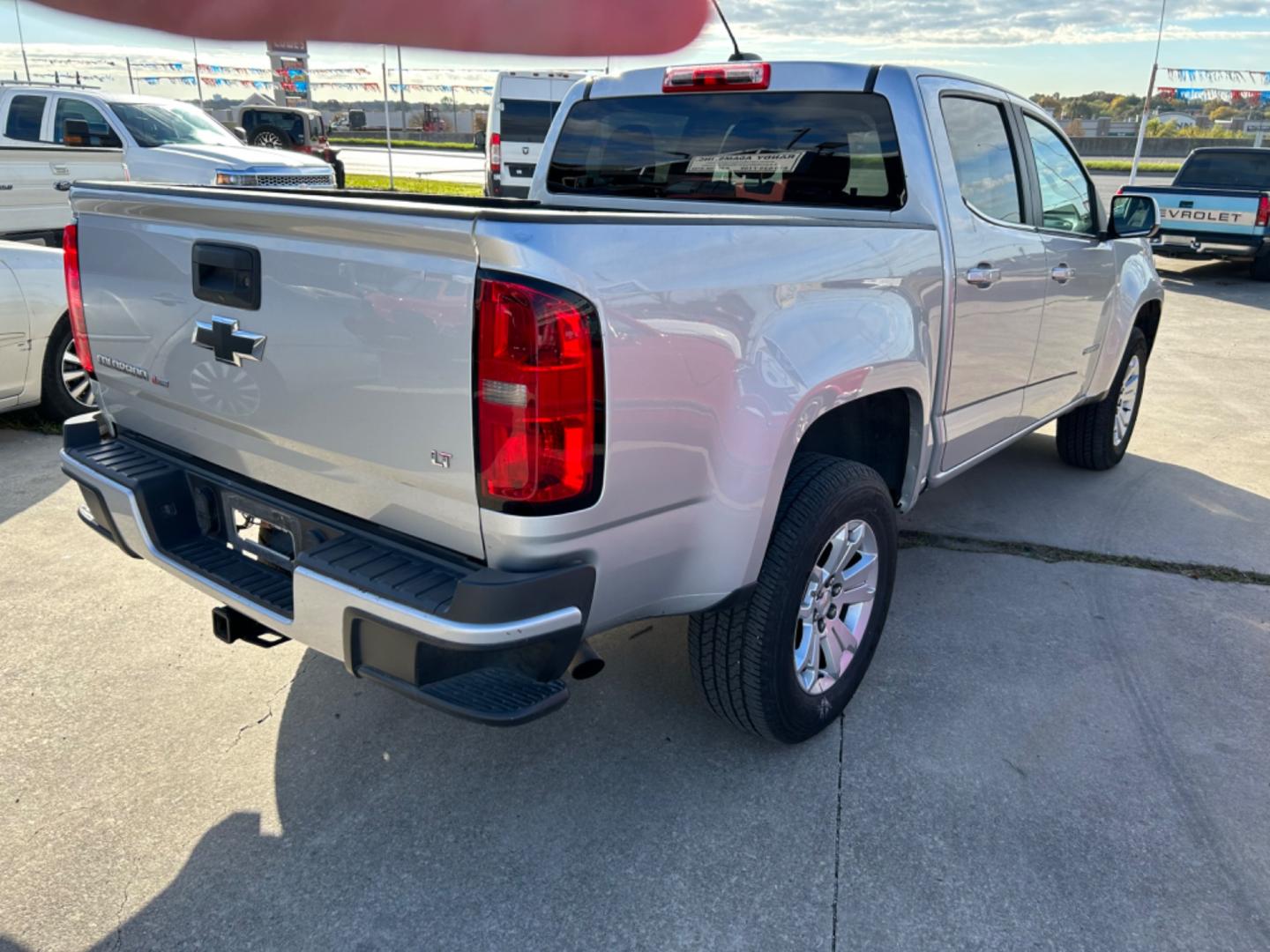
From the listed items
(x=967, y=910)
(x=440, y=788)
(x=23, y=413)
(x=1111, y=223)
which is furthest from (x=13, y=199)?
(x=967, y=910)

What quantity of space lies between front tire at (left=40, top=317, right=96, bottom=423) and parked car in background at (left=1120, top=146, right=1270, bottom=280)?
1234 centimetres

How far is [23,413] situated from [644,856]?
5.37 m

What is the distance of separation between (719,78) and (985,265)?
124 cm

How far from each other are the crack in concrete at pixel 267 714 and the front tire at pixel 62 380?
9.74 ft

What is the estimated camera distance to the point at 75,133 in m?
11.7

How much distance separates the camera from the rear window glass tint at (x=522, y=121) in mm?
17000

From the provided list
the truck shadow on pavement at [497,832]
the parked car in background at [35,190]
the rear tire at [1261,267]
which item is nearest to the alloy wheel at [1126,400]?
the truck shadow on pavement at [497,832]

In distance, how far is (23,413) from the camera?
19.5ft

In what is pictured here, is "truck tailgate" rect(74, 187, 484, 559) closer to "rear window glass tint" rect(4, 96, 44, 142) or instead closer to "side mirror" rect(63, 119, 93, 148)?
"side mirror" rect(63, 119, 93, 148)

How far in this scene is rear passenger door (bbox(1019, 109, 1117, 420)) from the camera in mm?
4007

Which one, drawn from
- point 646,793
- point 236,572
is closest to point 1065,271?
point 646,793

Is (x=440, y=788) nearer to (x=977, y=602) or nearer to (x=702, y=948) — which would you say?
(x=702, y=948)

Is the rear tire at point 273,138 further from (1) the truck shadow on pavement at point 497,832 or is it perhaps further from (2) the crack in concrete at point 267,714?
(1) the truck shadow on pavement at point 497,832

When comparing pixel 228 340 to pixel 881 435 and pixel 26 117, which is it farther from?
pixel 26 117
